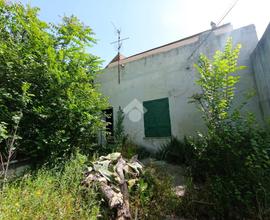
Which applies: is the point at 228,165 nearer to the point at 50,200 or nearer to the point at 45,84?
the point at 50,200

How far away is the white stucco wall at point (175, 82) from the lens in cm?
592

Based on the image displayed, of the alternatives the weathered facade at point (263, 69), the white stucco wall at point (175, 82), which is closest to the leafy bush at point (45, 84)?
the white stucco wall at point (175, 82)

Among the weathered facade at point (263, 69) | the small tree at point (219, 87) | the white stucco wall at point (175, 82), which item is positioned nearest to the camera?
the small tree at point (219, 87)

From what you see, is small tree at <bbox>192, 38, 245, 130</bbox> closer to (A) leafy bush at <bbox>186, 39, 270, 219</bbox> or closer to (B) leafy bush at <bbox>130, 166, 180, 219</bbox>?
(A) leafy bush at <bbox>186, 39, 270, 219</bbox>

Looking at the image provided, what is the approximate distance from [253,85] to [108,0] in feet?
17.5

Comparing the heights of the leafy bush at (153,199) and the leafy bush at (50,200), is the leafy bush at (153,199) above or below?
below

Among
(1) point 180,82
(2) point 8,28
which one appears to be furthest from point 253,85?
(2) point 8,28

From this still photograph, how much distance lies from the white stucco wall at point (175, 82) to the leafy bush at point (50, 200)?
4.22m

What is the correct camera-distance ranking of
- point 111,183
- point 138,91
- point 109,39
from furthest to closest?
1. point 109,39
2. point 138,91
3. point 111,183

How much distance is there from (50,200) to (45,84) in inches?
114

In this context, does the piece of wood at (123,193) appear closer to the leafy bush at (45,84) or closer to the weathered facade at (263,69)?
the leafy bush at (45,84)

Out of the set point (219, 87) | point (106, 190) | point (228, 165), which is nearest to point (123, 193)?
point (106, 190)

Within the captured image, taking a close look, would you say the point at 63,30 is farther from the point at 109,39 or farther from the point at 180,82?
the point at 180,82

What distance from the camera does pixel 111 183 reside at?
10.1 feet
